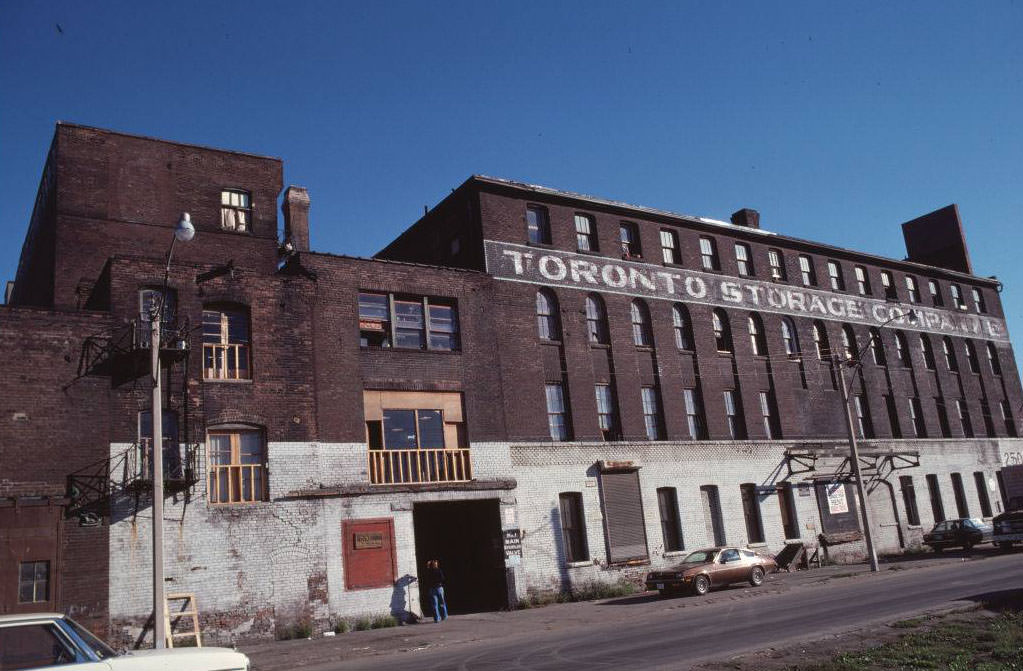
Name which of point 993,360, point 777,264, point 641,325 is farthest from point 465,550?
point 993,360

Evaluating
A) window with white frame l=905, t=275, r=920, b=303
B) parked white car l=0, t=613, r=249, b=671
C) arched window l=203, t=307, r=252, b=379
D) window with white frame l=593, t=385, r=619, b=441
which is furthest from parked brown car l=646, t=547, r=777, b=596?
window with white frame l=905, t=275, r=920, b=303

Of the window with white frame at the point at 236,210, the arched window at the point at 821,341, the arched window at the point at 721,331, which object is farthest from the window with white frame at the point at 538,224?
the arched window at the point at 821,341

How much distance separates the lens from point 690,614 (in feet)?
66.4

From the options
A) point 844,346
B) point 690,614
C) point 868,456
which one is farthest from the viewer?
point 844,346

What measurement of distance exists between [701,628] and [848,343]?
89.3ft

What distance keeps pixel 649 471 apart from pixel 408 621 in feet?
36.2

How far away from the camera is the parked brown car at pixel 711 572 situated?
2494 cm

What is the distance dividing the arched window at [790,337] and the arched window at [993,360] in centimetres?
1811

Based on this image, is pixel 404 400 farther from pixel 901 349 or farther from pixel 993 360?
pixel 993 360

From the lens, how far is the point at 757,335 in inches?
1438

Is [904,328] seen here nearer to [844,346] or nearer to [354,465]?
[844,346]

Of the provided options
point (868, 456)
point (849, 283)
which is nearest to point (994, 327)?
point (849, 283)

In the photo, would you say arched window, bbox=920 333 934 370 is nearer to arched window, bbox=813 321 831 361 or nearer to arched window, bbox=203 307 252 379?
arched window, bbox=813 321 831 361

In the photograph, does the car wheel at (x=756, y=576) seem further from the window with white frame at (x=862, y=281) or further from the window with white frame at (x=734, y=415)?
the window with white frame at (x=862, y=281)
